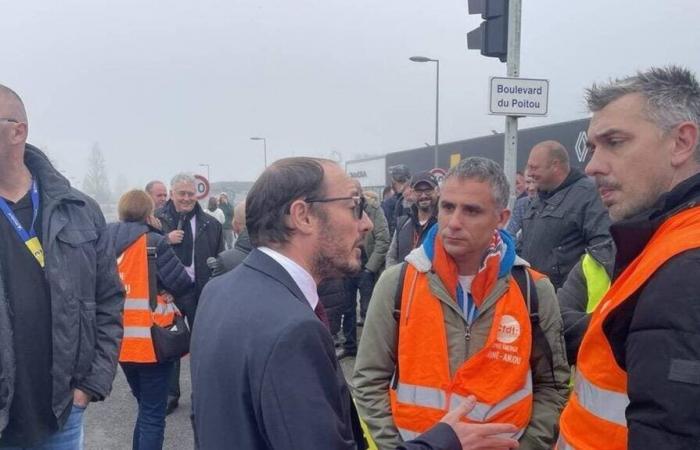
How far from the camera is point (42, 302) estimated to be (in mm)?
2625

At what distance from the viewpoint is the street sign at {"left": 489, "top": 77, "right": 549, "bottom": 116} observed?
19.5 feet

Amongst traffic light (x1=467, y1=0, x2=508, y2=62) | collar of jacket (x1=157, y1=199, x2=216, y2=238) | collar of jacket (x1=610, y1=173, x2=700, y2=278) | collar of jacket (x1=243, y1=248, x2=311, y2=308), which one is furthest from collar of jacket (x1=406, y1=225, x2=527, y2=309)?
traffic light (x1=467, y1=0, x2=508, y2=62)

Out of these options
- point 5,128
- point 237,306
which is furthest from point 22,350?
point 237,306

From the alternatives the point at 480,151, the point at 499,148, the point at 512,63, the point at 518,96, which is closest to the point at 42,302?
the point at 518,96

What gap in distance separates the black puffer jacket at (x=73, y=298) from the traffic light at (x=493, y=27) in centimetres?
457

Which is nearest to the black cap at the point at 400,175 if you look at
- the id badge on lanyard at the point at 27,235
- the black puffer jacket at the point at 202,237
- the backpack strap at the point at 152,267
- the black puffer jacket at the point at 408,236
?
the black puffer jacket at the point at 408,236

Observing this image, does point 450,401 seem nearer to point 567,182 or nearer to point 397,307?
point 397,307

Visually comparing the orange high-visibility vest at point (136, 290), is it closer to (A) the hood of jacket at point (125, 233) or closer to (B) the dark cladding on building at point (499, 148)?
(A) the hood of jacket at point (125, 233)

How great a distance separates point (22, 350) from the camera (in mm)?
2574

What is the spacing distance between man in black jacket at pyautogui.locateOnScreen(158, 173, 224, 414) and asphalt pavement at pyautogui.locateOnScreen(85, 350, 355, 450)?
334 millimetres

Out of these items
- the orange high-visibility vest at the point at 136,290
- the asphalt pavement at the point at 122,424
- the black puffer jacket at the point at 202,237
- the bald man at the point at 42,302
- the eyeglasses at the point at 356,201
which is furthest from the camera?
the black puffer jacket at the point at 202,237

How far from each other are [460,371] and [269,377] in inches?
43.1

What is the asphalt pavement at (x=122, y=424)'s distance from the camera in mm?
4754

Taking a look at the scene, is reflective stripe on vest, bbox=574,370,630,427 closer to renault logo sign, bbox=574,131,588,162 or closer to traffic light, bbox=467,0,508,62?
traffic light, bbox=467,0,508,62
